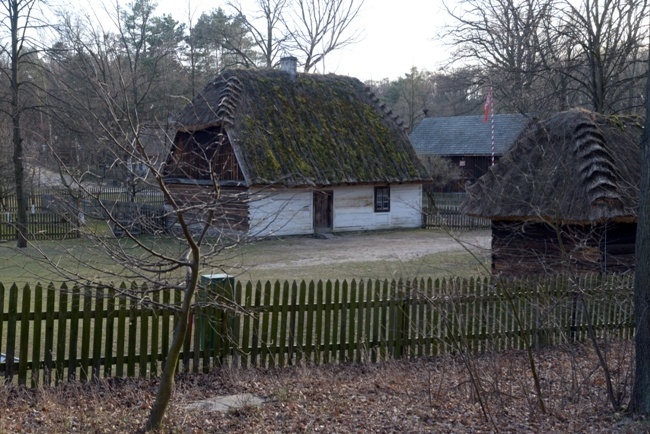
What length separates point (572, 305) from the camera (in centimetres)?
1077

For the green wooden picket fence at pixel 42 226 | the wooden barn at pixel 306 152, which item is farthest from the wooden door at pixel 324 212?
the green wooden picket fence at pixel 42 226

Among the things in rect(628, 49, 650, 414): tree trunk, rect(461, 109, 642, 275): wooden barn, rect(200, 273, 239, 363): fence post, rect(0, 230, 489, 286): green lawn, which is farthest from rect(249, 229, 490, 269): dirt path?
rect(628, 49, 650, 414): tree trunk

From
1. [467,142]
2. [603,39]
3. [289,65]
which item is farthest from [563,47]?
[467,142]

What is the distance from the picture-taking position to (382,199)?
28.9m

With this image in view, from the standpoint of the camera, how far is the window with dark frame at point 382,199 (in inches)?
1129

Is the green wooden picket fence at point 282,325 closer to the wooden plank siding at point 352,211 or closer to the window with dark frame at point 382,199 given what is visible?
the wooden plank siding at point 352,211

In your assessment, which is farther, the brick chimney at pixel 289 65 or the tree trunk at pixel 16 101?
the brick chimney at pixel 289 65

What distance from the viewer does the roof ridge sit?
13.7 metres

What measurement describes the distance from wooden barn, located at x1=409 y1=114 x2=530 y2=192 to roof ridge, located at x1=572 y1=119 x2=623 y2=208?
89.3 feet

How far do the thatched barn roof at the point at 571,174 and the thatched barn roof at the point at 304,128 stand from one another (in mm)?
9434

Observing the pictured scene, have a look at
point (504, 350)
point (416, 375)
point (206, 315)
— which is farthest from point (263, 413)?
point (504, 350)

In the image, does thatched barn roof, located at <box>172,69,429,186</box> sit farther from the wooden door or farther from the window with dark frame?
the wooden door

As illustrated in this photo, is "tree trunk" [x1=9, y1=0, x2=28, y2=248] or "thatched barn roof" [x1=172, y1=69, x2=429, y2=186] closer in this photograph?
"tree trunk" [x1=9, y1=0, x2=28, y2=248]

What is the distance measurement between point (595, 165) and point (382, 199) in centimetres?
1497
